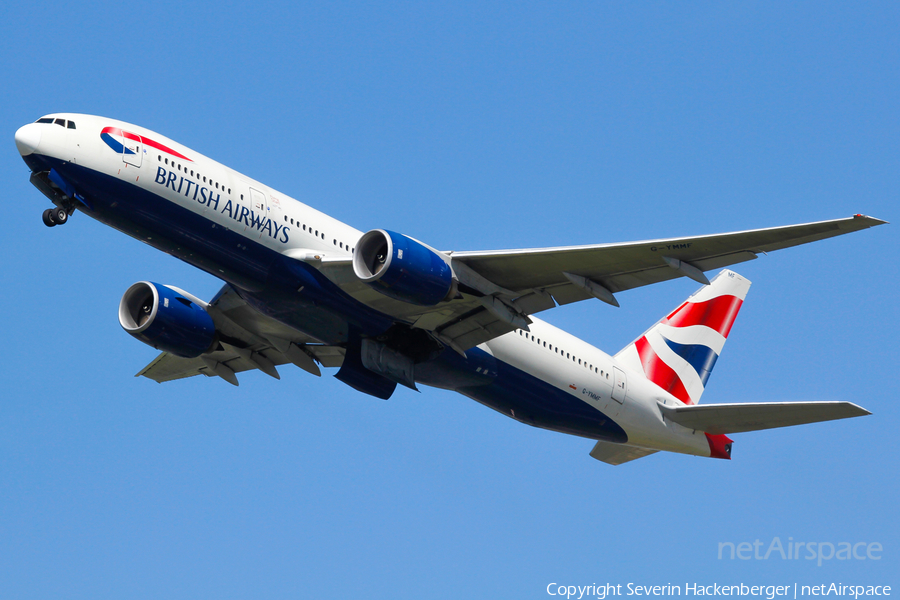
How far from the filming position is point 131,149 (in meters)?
22.1

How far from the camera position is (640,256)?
71.8 feet

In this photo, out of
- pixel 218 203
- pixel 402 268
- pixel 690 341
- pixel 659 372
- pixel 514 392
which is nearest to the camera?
pixel 402 268

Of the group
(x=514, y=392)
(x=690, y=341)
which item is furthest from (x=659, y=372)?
(x=514, y=392)

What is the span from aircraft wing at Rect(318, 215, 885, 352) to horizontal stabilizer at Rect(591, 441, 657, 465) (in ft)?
25.5

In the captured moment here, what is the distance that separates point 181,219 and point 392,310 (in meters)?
5.48

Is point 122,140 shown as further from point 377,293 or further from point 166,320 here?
point 377,293

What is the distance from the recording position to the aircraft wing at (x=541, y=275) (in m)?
20.9

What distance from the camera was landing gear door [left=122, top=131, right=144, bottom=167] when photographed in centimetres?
2197

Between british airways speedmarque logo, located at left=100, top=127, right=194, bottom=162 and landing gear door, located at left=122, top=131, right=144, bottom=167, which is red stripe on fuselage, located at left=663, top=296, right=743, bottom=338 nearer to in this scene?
british airways speedmarque logo, located at left=100, top=127, right=194, bottom=162

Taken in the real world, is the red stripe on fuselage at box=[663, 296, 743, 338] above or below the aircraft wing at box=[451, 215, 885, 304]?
above

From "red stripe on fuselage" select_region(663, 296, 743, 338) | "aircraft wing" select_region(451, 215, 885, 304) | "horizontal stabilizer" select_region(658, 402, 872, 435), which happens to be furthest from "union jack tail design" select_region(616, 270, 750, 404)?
"aircraft wing" select_region(451, 215, 885, 304)

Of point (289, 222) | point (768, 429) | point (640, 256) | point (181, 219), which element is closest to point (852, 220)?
point (640, 256)

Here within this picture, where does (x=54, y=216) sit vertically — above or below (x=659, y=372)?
below

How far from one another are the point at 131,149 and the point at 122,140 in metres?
0.29
